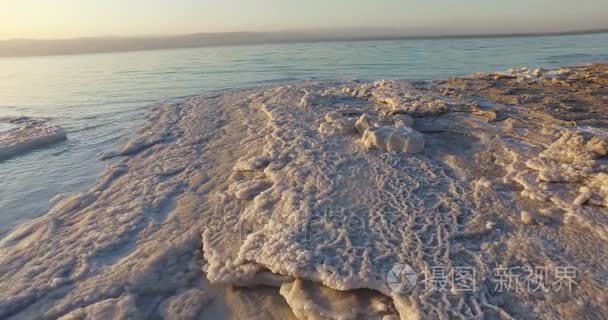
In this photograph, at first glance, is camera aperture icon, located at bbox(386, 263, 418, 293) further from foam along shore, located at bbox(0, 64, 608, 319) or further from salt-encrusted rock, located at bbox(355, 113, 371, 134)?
salt-encrusted rock, located at bbox(355, 113, 371, 134)

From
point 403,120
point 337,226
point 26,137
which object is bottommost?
point 26,137

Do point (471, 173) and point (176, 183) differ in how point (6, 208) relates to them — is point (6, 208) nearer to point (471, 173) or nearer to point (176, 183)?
point (176, 183)

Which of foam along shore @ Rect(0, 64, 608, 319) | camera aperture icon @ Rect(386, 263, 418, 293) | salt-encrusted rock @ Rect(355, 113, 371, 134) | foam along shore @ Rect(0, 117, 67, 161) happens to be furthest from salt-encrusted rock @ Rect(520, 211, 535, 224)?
foam along shore @ Rect(0, 117, 67, 161)

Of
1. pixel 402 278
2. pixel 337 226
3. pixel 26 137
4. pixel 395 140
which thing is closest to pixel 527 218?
pixel 402 278

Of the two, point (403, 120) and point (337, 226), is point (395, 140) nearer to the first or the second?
point (403, 120)

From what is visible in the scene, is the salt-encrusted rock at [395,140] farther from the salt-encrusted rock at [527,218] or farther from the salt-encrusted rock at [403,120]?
the salt-encrusted rock at [527,218]

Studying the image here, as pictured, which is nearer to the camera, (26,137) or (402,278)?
(402,278)

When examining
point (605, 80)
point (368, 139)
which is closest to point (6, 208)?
point (368, 139)
